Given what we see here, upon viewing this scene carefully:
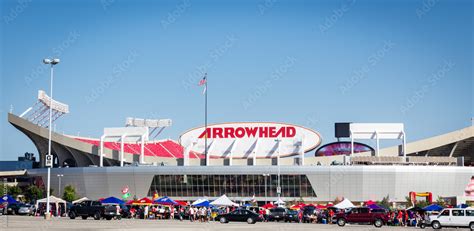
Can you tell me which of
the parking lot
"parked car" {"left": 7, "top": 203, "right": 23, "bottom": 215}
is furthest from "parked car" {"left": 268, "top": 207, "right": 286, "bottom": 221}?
"parked car" {"left": 7, "top": 203, "right": 23, "bottom": 215}

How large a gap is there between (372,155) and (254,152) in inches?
807

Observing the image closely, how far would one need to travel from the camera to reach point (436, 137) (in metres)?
109

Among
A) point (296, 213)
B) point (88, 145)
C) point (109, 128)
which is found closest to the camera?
point (296, 213)

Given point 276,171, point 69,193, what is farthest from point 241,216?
point 69,193

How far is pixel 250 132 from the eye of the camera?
101 metres

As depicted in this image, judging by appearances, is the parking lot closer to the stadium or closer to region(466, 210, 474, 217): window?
region(466, 210, 474, 217): window

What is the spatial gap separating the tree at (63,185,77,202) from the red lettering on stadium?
857 inches

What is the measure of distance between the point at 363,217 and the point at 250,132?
47.0m

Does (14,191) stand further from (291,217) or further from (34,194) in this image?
(291,217)

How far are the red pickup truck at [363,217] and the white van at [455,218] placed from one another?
15.7ft

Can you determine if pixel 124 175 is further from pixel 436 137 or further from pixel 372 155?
pixel 436 137

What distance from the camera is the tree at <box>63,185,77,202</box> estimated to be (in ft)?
332

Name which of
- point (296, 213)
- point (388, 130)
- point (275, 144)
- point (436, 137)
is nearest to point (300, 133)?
point (275, 144)

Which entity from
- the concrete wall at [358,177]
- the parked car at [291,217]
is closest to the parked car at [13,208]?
the concrete wall at [358,177]
